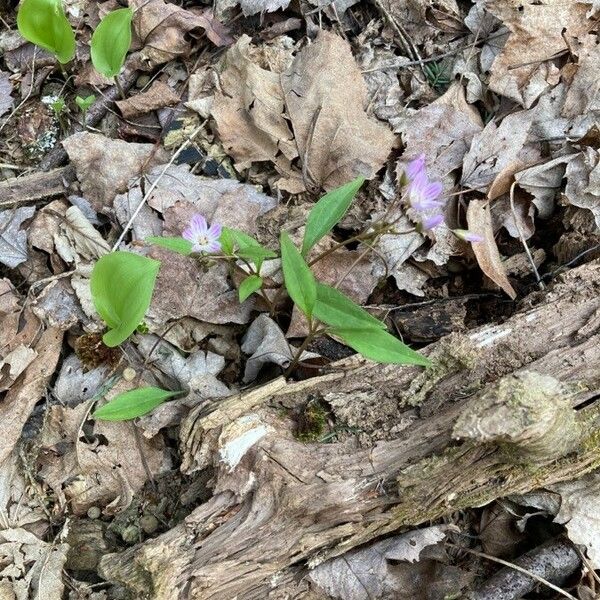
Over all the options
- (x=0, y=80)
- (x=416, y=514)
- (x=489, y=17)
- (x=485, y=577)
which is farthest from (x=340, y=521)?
(x=0, y=80)

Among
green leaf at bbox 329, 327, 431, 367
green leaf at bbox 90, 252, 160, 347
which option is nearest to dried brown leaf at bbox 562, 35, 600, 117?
green leaf at bbox 329, 327, 431, 367

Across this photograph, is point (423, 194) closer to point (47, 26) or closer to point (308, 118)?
point (308, 118)

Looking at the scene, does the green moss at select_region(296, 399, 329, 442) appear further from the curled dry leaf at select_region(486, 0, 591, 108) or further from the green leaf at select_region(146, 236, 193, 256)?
the curled dry leaf at select_region(486, 0, 591, 108)

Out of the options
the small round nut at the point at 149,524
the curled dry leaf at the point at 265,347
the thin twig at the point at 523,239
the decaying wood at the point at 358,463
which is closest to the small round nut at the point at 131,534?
the small round nut at the point at 149,524

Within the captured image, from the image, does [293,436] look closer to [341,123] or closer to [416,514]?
[416,514]

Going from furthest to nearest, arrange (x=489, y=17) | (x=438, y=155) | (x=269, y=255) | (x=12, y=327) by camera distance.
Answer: (x=489, y=17), (x=438, y=155), (x=12, y=327), (x=269, y=255)

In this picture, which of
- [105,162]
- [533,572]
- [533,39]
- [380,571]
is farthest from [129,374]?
[533,39]
